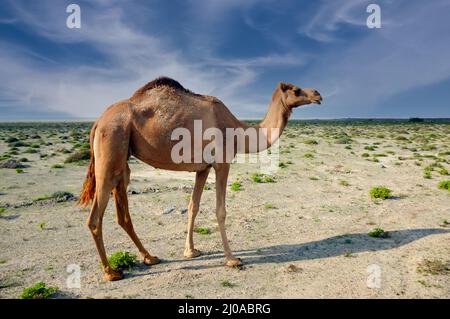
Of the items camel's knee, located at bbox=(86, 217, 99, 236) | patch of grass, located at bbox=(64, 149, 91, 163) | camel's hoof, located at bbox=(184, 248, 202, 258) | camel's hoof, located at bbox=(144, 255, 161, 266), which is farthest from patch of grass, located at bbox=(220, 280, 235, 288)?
patch of grass, located at bbox=(64, 149, 91, 163)

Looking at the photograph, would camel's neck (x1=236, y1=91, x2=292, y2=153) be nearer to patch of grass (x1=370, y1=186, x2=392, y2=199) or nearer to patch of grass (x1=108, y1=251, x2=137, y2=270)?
patch of grass (x1=108, y1=251, x2=137, y2=270)

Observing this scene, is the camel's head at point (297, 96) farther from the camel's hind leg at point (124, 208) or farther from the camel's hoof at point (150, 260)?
the camel's hoof at point (150, 260)

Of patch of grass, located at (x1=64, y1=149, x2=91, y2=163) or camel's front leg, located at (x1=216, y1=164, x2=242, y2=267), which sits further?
patch of grass, located at (x1=64, y1=149, x2=91, y2=163)

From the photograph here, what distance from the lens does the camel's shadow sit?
315 inches

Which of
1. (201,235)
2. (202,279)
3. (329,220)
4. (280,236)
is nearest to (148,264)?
(202,279)

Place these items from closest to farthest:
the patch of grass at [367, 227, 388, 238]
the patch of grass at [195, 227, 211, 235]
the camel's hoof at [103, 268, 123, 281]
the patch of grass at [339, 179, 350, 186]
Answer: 1. the camel's hoof at [103, 268, 123, 281]
2. the patch of grass at [367, 227, 388, 238]
3. the patch of grass at [195, 227, 211, 235]
4. the patch of grass at [339, 179, 350, 186]

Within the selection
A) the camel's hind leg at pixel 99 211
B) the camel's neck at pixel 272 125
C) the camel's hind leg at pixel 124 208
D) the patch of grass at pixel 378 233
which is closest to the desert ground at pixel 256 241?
the patch of grass at pixel 378 233

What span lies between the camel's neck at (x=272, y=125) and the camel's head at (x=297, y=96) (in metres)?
0.13

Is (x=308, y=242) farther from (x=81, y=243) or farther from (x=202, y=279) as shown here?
(x=81, y=243)

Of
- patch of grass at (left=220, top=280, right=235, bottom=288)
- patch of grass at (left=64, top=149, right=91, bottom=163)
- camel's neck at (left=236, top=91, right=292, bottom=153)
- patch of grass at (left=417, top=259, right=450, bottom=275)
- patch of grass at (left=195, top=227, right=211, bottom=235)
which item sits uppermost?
camel's neck at (left=236, top=91, right=292, bottom=153)

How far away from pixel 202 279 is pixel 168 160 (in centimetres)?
273

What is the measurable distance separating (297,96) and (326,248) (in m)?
4.11

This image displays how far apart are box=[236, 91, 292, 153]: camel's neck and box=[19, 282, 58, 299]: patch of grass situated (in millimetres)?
5259

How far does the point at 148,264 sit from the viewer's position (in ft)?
25.3
